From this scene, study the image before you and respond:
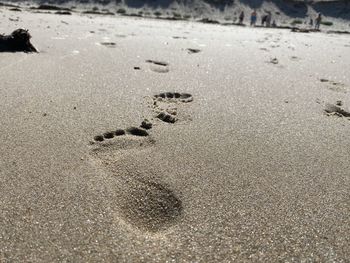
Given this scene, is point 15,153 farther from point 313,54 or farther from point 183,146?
point 313,54

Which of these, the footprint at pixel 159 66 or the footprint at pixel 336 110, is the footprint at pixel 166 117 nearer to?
the footprint at pixel 336 110

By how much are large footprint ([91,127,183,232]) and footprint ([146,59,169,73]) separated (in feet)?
4.38

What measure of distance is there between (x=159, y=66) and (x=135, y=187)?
6.46 ft

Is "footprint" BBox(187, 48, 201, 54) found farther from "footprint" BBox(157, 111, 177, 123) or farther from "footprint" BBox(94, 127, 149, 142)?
"footprint" BBox(94, 127, 149, 142)

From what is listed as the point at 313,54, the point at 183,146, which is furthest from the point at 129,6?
the point at 183,146

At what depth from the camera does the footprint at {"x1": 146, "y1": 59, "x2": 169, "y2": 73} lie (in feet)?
10.6

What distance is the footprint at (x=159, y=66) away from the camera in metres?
3.22

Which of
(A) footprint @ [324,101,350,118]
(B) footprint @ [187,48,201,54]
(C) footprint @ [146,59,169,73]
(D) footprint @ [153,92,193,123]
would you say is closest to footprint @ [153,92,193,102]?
(D) footprint @ [153,92,193,123]

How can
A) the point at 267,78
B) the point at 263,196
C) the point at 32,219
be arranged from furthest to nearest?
1. the point at 267,78
2. the point at 263,196
3. the point at 32,219

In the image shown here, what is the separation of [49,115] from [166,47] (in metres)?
2.45

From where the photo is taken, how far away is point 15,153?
1687mm

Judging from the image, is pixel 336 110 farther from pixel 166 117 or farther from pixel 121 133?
pixel 121 133

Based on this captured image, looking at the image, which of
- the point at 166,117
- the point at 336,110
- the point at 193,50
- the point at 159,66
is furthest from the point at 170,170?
the point at 193,50

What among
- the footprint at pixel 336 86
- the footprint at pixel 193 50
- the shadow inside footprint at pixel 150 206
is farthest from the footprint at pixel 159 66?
the shadow inside footprint at pixel 150 206
